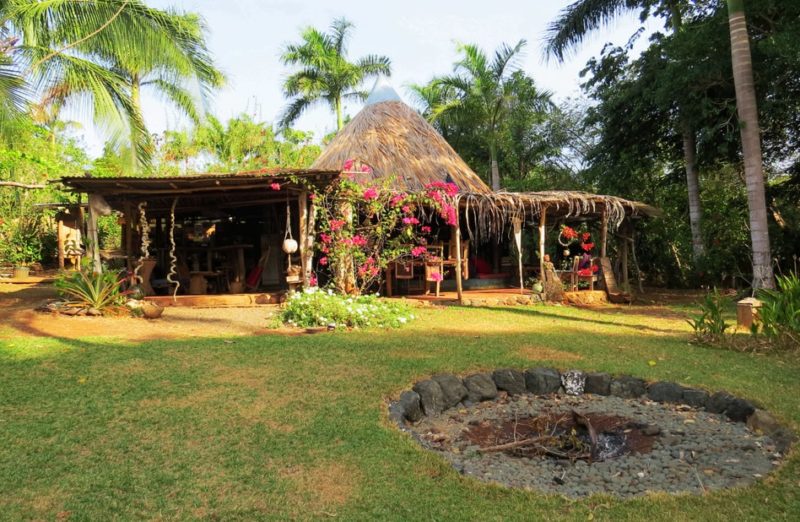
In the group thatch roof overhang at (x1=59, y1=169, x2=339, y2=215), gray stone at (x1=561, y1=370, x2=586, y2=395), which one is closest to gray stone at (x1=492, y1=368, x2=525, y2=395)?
gray stone at (x1=561, y1=370, x2=586, y2=395)

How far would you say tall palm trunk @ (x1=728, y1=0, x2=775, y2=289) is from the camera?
840cm

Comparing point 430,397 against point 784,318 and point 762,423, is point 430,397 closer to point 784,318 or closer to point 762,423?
point 762,423

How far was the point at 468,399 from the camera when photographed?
511 centimetres

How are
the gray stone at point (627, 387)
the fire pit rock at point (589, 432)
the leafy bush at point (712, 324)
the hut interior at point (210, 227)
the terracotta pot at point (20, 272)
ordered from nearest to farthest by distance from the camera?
the fire pit rock at point (589, 432)
the gray stone at point (627, 387)
the leafy bush at point (712, 324)
the hut interior at point (210, 227)
the terracotta pot at point (20, 272)

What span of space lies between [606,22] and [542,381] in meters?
11.1

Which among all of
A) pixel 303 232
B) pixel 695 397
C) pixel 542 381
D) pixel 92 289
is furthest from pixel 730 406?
pixel 92 289

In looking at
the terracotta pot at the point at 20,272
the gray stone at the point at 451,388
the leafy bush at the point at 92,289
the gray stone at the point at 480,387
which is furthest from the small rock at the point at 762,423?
the terracotta pot at the point at 20,272

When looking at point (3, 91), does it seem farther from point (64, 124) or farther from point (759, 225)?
point (64, 124)

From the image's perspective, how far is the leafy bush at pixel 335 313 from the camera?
792 cm

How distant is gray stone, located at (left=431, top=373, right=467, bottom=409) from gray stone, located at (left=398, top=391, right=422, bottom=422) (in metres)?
0.33

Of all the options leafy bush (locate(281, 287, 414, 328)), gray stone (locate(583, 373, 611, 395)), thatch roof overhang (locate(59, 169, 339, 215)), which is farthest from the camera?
thatch roof overhang (locate(59, 169, 339, 215))

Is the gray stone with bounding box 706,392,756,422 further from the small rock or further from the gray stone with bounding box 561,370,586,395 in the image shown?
the gray stone with bounding box 561,370,586,395

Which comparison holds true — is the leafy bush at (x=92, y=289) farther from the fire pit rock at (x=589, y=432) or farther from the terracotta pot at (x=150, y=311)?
the fire pit rock at (x=589, y=432)

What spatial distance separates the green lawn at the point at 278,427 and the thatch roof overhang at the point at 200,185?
349 centimetres
